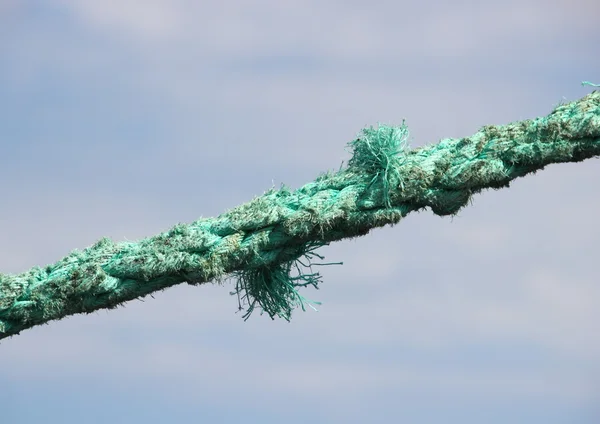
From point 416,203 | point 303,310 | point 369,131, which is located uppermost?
point 369,131

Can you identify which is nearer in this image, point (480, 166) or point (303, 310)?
point (480, 166)

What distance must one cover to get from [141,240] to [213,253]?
328mm

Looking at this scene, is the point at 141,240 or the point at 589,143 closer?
the point at 589,143

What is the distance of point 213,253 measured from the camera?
185 inches

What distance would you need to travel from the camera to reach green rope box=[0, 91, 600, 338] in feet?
14.9

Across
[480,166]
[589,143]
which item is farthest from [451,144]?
[589,143]

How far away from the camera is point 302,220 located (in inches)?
183

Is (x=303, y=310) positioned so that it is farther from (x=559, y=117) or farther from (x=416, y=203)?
(x=559, y=117)

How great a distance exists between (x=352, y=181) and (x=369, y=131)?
21cm

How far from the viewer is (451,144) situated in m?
4.67

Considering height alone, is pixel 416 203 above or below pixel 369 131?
below

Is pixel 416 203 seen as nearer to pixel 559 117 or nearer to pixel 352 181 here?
pixel 352 181

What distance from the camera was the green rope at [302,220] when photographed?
4539mm

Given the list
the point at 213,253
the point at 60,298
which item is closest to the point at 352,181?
the point at 213,253
